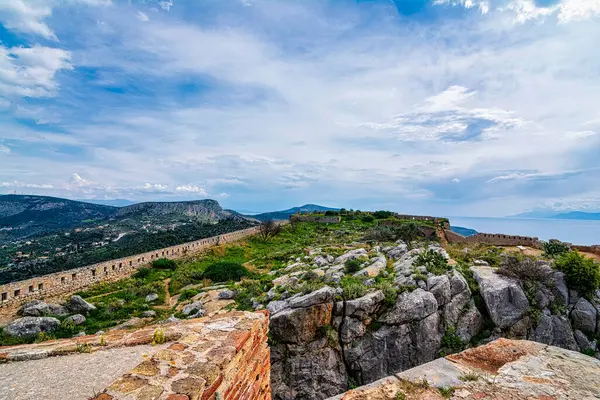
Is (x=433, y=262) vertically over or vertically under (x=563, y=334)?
over

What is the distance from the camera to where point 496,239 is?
3353cm

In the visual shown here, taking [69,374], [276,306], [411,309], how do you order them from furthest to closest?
[276,306], [411,309], [69,374]

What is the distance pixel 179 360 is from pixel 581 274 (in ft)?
55.2

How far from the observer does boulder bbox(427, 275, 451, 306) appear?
500 inches

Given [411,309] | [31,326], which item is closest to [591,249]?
[411,309]

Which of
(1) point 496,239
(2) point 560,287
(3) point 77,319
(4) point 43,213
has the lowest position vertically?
(3) point 77,319

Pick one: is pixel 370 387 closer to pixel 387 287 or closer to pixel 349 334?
pixel 349 334

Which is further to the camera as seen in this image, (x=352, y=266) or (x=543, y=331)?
(x=352, y=266)

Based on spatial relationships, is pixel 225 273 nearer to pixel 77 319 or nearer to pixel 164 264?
pixel 164 264

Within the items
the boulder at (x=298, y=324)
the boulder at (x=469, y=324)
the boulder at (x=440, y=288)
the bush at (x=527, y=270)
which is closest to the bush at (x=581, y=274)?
the bush at (x=527, y=270)

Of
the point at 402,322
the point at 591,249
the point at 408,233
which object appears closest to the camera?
the point at 402,322

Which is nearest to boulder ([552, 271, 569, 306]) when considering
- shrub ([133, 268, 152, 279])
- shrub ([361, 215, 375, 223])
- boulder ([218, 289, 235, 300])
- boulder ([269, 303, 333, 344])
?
boulder ([269, 303, 333, 344])

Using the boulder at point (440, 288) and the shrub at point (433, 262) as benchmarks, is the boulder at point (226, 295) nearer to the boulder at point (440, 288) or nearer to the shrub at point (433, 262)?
the shrub at point (433, 262)

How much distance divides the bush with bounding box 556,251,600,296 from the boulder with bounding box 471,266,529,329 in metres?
2.48
